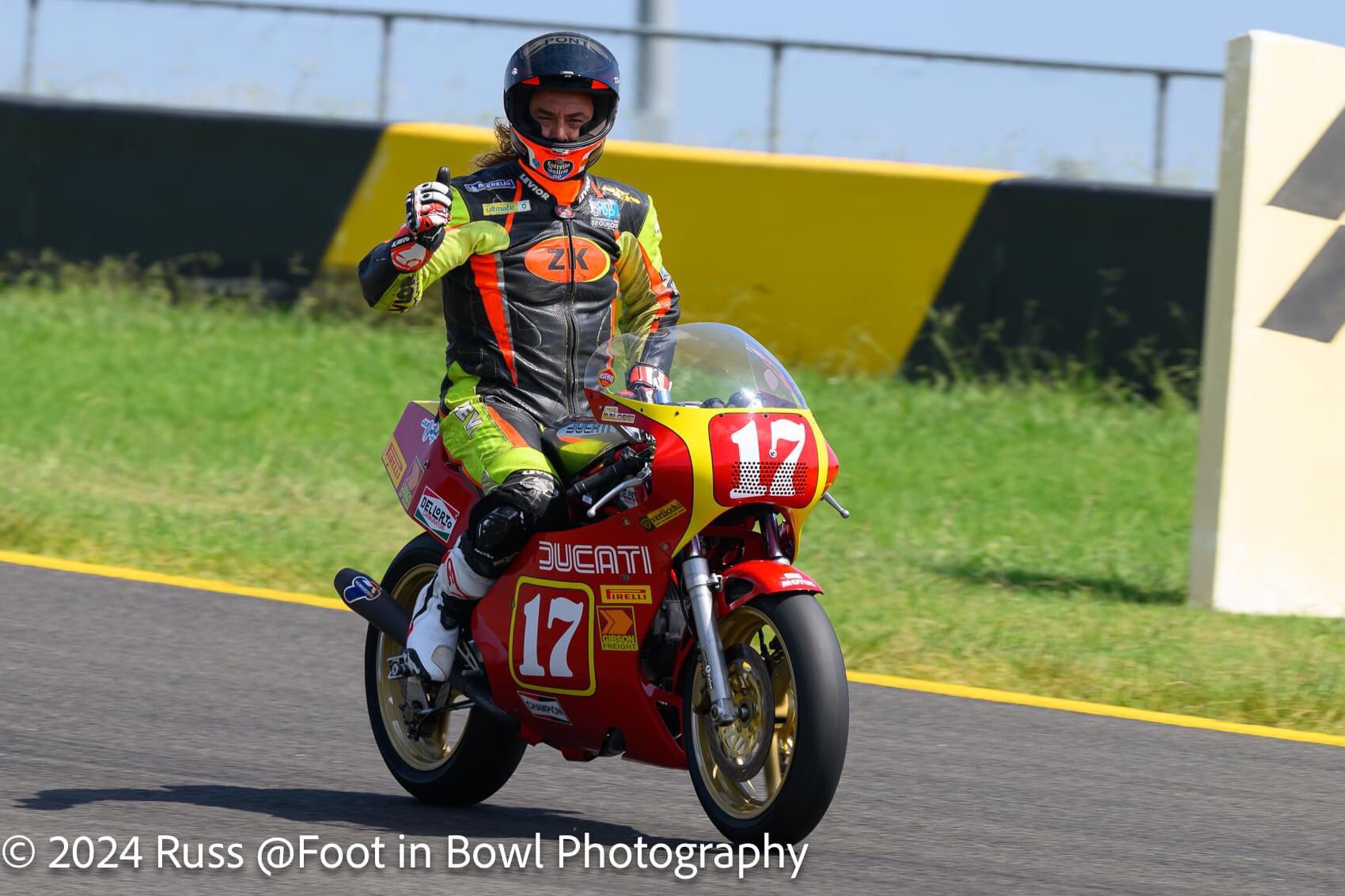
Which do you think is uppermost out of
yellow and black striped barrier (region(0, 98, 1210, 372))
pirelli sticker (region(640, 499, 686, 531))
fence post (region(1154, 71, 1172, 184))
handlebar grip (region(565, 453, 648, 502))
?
fence post (region(1154, 71, 1172, 184))

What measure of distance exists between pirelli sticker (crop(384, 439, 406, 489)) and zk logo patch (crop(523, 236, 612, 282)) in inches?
29.2

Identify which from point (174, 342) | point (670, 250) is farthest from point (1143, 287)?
point (174, 342)

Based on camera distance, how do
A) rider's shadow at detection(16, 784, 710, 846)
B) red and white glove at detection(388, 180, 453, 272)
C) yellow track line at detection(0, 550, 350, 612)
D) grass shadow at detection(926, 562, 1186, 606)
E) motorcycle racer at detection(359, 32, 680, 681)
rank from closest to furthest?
red and white glove at detection(388, 180, 453, 272), rider's shadow at detection(16, 784, 710, 846), motorcycle racer at detection(359, 32, 680, 681), yellow track line at detection(0, 550, 350, 612), grass shadow at detection(926, 562, 1186, 606)

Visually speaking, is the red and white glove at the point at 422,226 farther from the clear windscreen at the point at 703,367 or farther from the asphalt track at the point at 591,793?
the asphalt track at the point at 591,793

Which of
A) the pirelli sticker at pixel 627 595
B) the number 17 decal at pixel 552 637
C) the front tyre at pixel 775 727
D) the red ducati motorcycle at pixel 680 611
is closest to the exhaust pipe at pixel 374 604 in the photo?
the red ducati motorcycle at pixel 680 611

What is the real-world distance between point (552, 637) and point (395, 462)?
0.98m

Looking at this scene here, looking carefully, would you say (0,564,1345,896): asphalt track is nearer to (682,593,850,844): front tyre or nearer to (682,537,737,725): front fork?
(682,593,850,844): front tyre

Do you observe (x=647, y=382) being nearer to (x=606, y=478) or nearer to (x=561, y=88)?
(x=606, y=478)

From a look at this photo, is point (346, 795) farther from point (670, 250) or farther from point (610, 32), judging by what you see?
point (610, 32)

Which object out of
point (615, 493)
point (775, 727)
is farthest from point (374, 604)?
point (775, 727)

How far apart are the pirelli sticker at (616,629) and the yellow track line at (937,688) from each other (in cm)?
242

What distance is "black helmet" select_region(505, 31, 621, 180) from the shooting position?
18.6ft

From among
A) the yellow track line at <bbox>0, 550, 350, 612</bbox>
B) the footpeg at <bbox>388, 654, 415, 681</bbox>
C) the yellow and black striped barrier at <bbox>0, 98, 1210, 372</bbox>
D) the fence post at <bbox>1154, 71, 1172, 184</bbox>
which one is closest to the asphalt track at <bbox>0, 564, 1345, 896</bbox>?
the footpeg at <bbox>388, 654, 415, 681</bbox>

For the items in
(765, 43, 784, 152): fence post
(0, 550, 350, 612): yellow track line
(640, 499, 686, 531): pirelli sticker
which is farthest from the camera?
(765, 43, 784, 152): fence post
